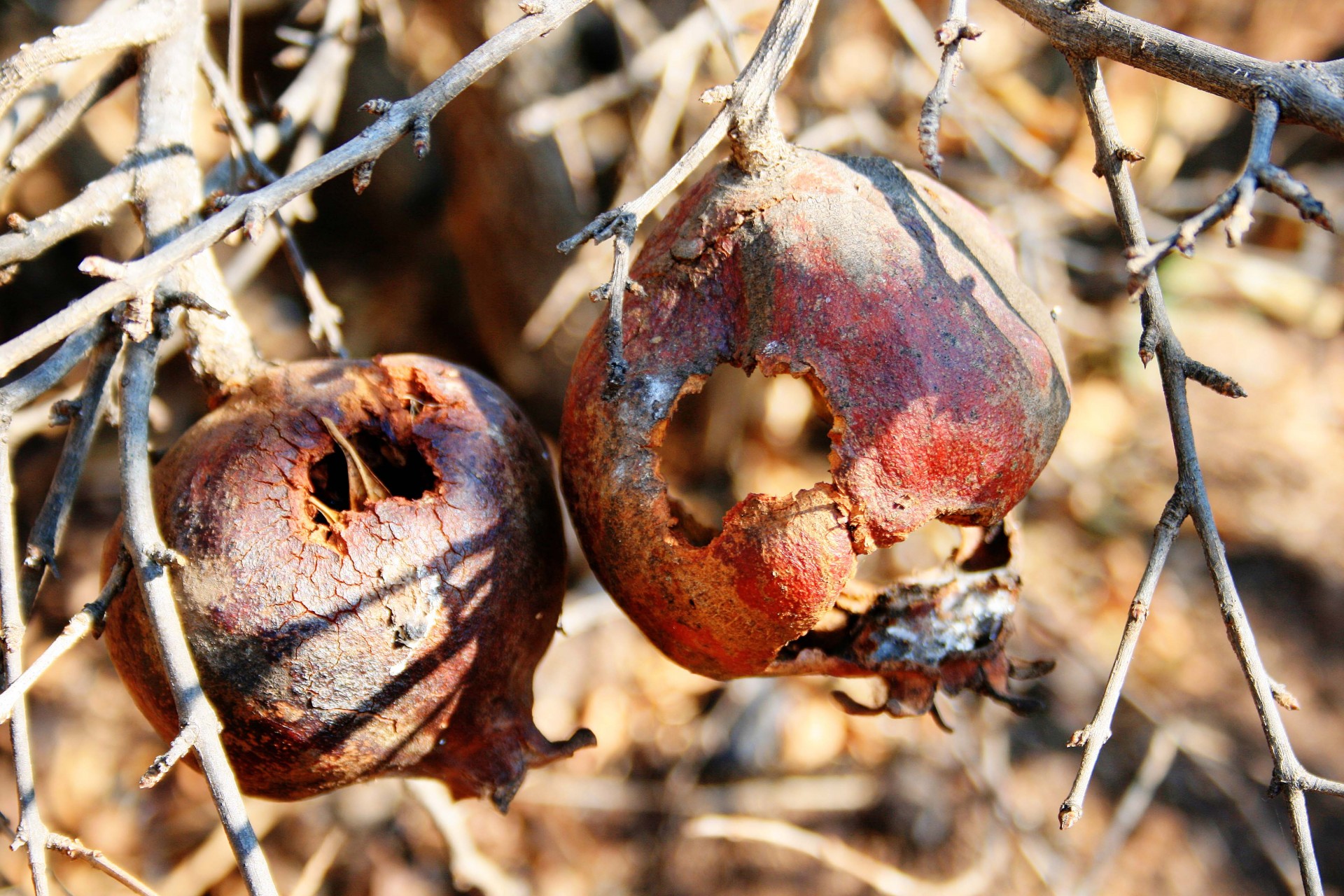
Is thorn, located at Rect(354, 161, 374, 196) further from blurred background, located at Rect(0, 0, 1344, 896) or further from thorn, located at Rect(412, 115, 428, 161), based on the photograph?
blurred background, located at Rect(0, 0, 1344, 896)

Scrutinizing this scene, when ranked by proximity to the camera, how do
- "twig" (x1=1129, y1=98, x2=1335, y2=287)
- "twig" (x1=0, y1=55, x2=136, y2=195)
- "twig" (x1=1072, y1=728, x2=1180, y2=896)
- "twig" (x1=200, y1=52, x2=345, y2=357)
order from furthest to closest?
"twig" (x1=1072, y1=728, x2=1180, y2=896) < "twig" (x1=200, y1=52, x2=345, y2=357) < "twig" (x1=0, y1=55, x2=136, y2=195) < "twig" (x1=1129, y1=98, x2=1335, y2=287)

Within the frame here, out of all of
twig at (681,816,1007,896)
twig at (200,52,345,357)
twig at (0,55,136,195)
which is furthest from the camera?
twig at (681,816,1007,896)

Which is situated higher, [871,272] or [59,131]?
[59,131]

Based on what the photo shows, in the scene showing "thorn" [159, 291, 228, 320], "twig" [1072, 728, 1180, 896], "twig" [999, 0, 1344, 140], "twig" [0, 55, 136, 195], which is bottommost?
"twig" [1072, 728, 1180, 896]

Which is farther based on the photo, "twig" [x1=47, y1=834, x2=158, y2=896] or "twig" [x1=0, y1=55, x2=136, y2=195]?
"twig" [x1=0, y1=55, x2=136, y2=195]

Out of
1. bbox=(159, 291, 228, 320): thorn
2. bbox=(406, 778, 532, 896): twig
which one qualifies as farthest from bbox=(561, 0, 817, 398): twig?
bbox=(406, 778, 532, 896): twig

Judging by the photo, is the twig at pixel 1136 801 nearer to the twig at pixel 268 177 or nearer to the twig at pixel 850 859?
the twig at pixel 850 859

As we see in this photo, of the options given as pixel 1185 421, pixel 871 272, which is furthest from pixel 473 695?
pixel 1185 421

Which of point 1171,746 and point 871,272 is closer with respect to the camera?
point 871,272

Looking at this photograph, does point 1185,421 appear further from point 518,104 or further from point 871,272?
point 518,104
